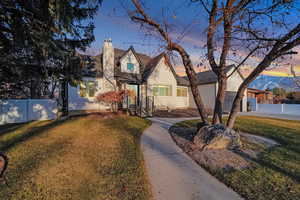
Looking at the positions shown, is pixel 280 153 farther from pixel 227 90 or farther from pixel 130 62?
pixel 227 90

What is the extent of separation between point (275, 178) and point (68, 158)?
5.22 m

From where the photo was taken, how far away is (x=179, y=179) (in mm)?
3021

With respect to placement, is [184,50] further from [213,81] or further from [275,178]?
[213,81]

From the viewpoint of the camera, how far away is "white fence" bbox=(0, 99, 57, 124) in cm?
894

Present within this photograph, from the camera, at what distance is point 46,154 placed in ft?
14.0

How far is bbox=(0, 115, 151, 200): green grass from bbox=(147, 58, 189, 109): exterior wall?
9.20 metres

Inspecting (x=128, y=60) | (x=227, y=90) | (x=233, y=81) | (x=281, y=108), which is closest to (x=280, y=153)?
(x=128, y=60)

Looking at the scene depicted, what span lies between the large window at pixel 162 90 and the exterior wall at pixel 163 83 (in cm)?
35

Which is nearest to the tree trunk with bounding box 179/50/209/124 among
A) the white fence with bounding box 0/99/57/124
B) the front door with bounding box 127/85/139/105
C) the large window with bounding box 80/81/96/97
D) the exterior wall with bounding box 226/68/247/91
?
the front door with bounding box 127/85/139/105

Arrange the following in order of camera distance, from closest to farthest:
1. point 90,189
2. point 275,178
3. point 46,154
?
point 90,189 → point 275,178 → point 46,154

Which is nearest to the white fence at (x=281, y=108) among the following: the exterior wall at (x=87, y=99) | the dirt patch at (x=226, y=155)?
the dirt patch at (x=226, y=155)

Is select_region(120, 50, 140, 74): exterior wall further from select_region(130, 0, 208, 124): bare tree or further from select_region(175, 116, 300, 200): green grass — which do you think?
select_region(175, 116, 300, 200): green grass

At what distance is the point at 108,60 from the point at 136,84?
3.57 metres

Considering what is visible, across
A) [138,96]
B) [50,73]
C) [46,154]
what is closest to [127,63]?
[138,96]
